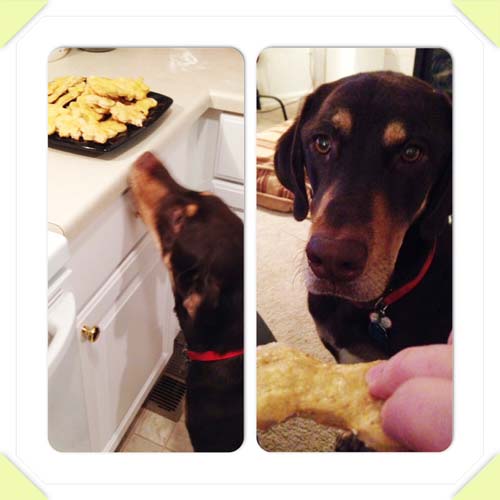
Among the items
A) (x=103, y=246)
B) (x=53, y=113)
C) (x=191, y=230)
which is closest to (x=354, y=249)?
(x=191, y=230)

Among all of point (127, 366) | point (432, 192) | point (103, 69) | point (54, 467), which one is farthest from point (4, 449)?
point (432, 192)

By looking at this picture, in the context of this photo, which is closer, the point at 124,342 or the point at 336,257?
the point at 336,257

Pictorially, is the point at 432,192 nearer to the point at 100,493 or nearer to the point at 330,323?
the point at 330,323

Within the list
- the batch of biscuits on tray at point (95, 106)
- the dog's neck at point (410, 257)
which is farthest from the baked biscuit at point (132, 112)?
the dog's neck at point (410, 257)

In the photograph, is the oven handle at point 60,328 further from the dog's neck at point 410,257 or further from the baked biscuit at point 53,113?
the dog's neck at point 410,257

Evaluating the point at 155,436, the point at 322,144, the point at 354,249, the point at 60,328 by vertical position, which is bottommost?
the point at 155,436

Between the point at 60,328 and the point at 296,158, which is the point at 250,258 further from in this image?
the point at 60,328

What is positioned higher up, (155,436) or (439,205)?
(439,205)
